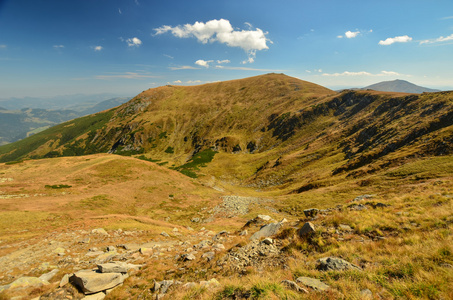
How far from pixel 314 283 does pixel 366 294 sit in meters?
1.77

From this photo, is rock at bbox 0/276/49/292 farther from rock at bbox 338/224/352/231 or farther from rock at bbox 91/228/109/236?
rock at bbox 338/224/352/231

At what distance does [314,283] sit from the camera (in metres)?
7.20

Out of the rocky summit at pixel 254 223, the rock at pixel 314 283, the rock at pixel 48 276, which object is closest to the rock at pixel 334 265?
the rocky summit at pixel 254 223

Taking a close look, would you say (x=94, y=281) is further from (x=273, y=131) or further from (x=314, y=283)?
(x=273, y=131)

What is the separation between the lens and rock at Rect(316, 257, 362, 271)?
802 cm

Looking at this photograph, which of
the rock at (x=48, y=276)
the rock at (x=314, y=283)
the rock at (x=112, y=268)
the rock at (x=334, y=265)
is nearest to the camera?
the rock at (x=314, y=283)

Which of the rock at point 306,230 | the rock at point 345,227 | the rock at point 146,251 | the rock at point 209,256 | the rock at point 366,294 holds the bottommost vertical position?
the rock at point 146,251

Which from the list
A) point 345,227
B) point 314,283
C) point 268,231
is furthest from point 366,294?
point 268,231

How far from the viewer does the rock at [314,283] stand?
22.3ft

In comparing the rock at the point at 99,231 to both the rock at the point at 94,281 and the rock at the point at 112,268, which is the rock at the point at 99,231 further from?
the rock at the point at 94,281

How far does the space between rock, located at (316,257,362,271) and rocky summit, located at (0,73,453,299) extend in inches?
2.8

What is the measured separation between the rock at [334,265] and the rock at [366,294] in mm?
1730

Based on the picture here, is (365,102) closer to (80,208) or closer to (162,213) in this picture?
(162,213)

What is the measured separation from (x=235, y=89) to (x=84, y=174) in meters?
164
